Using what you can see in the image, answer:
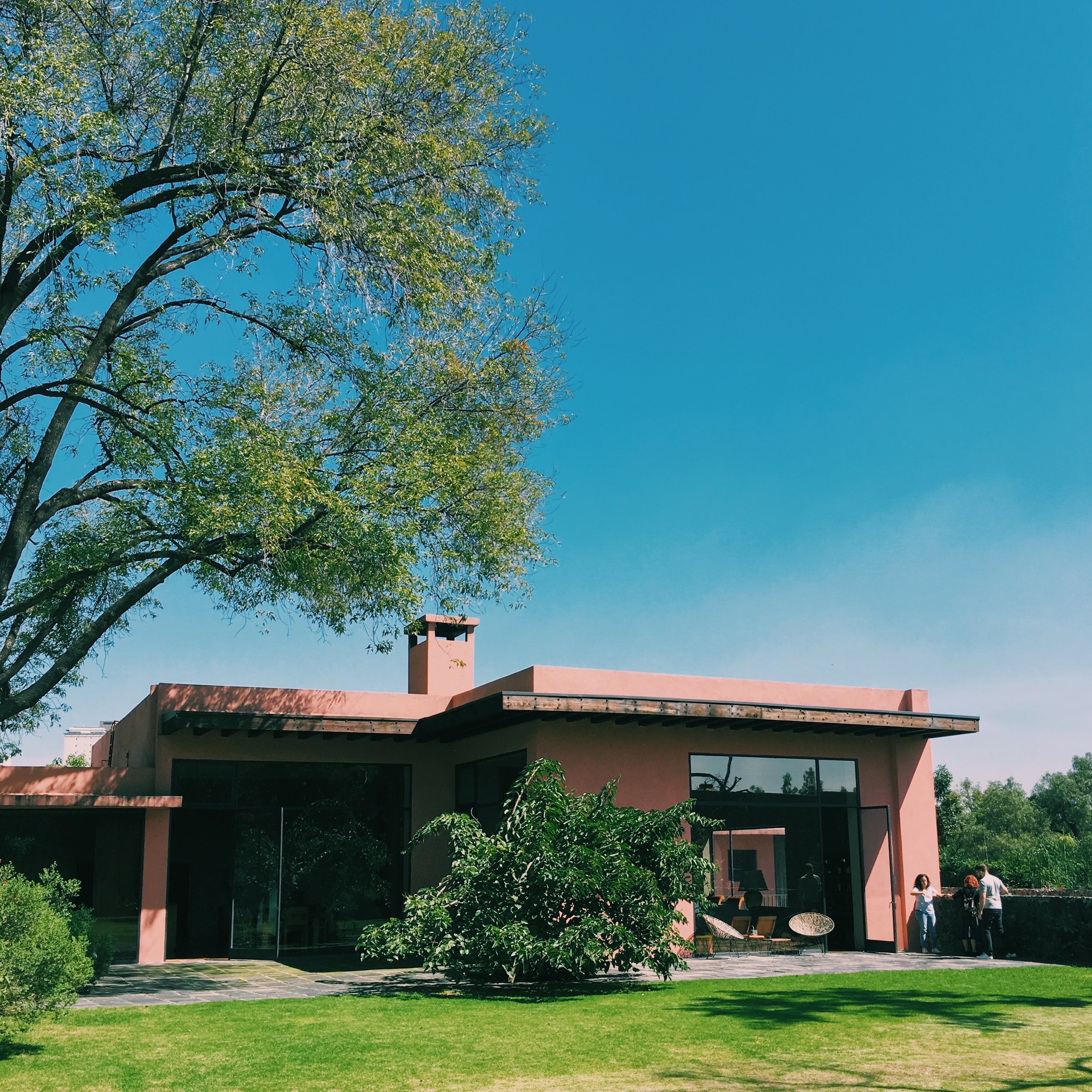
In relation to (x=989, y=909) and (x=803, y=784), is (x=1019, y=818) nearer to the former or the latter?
(x=989, y=909)

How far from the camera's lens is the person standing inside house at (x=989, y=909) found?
1543 cm

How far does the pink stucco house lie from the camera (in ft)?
51.0

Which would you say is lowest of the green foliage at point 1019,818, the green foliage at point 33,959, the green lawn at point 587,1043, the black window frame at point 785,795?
the green foliage at point 1019,818

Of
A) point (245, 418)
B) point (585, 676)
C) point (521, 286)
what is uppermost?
point (521, 286)

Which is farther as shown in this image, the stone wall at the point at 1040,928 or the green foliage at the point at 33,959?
the stone wall at the point at 1040,928

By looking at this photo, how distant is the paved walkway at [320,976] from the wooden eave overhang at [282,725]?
11.0ft

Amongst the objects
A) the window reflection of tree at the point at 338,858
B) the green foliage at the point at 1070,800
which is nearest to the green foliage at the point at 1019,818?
the green foliage at the point at 1070,800

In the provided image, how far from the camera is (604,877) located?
1170cm

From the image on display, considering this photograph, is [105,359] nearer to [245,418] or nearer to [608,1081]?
[245,418]

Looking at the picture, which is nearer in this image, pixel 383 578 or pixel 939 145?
pixel 383 578

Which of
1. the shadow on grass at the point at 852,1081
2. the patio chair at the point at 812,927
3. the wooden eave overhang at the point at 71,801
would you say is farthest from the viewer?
the patio chair at the point at 812,927

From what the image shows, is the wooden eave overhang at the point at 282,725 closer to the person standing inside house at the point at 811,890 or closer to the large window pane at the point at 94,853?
the large window pane at the point at 94,853

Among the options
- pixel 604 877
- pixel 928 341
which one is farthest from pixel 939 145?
pixel 604 877

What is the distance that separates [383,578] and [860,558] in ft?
47.7
